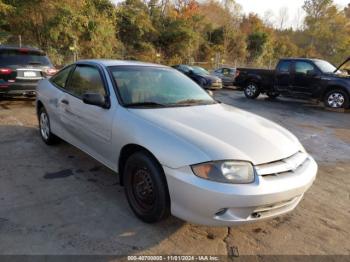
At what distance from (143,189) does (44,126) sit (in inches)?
119

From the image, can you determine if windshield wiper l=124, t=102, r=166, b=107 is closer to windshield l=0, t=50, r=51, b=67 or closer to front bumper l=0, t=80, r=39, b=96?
front bumper l=0, t=80, r=39, b=96

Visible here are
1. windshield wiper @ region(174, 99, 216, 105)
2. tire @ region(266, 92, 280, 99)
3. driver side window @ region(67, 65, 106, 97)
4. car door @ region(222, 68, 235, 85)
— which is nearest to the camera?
windshield wiper @ region(174, 99, 216, 105)

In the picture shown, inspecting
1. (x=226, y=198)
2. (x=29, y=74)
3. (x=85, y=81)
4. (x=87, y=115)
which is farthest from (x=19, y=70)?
(x=226, y=198)

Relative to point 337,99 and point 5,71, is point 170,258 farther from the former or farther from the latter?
point 337,99

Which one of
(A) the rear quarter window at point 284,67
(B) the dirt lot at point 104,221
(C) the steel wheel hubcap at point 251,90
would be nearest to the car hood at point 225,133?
(B) the dirt lot at point 104,221

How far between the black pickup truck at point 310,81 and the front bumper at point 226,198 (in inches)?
383

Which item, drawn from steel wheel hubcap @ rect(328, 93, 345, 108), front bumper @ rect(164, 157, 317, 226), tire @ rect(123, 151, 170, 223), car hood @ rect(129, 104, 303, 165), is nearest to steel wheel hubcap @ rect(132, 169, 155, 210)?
tire @ rect(123, 151, 170, 223)

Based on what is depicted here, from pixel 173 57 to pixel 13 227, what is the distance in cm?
2686

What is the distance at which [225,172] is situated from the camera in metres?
2.56

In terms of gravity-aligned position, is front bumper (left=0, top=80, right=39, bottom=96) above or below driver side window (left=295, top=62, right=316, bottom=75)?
below

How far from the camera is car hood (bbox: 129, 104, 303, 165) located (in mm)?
2693

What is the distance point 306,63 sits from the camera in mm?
11727

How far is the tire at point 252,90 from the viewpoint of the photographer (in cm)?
1375

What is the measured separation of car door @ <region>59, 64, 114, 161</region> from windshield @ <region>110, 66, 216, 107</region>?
0.22 meters
